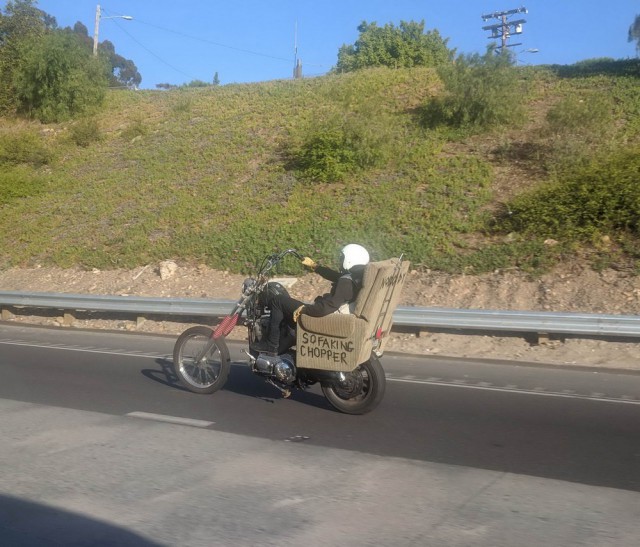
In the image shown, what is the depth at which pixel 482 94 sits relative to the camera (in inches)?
841

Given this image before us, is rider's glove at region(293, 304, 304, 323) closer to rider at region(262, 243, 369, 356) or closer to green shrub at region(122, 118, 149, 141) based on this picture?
rider at region(262, 243, 369, 356)

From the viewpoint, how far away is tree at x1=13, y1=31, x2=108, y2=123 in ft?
103

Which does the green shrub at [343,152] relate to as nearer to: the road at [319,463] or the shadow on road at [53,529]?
the road at [319,463]

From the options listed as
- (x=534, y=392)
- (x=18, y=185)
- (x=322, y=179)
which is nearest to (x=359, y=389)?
(x=534, y=392)

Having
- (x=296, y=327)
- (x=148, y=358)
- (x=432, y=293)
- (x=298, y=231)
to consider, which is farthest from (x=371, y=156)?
(x=296, y=327)

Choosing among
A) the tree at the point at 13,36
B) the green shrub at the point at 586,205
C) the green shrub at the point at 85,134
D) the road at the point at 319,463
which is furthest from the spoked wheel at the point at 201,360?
the tree at the point at 13,36

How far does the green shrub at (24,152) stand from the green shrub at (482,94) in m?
13.9

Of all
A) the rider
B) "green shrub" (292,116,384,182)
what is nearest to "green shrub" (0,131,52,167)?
"green shrub" (292,116,384,182)

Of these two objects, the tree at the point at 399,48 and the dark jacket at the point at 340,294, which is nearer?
the dark jacket at the point at 340,294

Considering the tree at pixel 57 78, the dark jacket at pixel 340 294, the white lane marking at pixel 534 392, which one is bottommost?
the white lane marking at pixel 534 392

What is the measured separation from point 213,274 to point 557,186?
777cm

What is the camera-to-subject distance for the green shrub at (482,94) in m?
21.3

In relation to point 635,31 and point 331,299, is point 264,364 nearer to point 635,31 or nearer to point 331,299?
point 331,299

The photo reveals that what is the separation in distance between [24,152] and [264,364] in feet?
73.5
